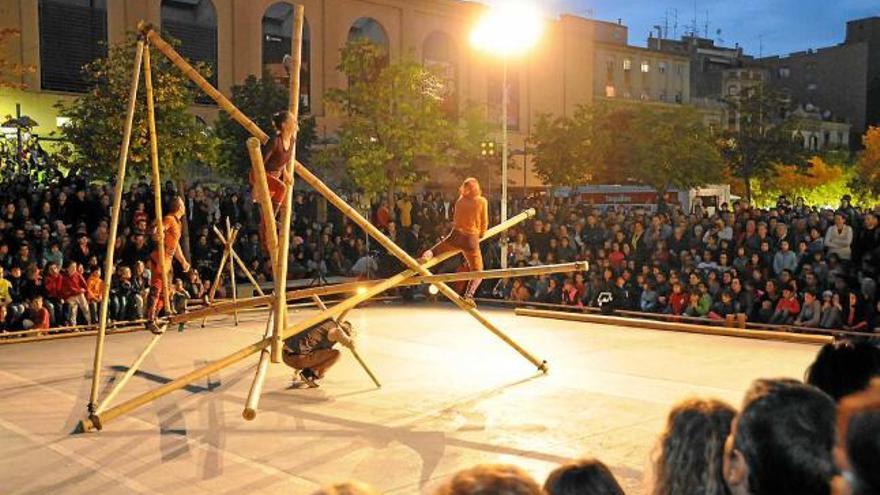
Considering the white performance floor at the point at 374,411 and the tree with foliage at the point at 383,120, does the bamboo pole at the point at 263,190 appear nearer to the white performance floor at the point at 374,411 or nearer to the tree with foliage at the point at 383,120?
the white performance floor at the point at 374,411

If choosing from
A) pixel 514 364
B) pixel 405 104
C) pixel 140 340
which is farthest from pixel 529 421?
pixel 405 104

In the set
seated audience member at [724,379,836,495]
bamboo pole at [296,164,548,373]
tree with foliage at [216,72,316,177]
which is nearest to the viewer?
seated audience member at [724,379,836,495]

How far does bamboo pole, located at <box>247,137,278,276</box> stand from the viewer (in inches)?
276

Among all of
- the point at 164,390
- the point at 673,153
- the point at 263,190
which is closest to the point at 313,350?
the point at 164,390

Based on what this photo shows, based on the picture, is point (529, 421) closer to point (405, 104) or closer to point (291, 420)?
point (291, 420)

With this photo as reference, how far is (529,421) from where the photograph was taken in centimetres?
857

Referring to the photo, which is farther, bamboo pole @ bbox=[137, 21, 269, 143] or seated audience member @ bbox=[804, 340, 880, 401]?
bamboo pole @ bbox=[137, 21, 269, 143]

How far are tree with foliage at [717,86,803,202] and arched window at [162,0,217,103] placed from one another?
27.1 m

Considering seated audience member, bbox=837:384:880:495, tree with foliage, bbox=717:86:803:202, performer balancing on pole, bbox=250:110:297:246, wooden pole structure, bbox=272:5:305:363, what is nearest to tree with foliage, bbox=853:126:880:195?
tree with foliage, bbox=717:86:803:202

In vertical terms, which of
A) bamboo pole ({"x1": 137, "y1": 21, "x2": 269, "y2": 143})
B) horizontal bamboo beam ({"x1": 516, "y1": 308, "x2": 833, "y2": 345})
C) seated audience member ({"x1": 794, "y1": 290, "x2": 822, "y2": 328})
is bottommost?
horizontal bamboo beam ({"x1": 516, "y1": 308, "x2": 833, "y2": 345})

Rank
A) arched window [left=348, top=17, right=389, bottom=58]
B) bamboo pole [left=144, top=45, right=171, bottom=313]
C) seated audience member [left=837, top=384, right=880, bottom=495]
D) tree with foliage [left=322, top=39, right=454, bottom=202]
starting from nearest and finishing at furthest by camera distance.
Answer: seated audience member [left=837, top=384, right=880, bottom=495] → bamboo pole [left=144, top=45, right=171, bottom=313] → tree with foliage [left=322, top=39, right=454, bottom=202] → arched window [left=348, top=17, right=389, bottom=58]

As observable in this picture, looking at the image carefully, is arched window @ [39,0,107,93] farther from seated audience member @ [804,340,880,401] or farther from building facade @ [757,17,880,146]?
building facade @ [757,17,880,146]

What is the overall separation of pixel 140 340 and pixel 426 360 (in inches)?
211

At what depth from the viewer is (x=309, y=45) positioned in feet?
118
